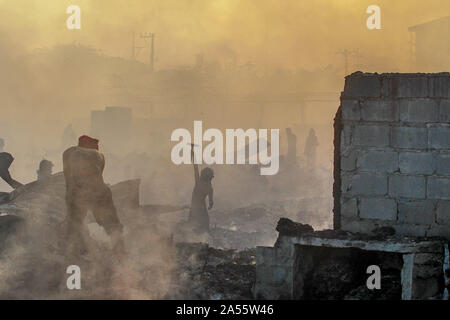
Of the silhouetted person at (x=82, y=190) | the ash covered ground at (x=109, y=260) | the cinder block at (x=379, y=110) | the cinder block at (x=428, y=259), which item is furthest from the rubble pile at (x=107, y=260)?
the cinder block at (x=379, y=110)

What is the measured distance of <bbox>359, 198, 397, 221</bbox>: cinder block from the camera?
19.2ft

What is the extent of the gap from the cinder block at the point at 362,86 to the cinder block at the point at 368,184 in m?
0.87

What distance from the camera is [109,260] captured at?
6.78m

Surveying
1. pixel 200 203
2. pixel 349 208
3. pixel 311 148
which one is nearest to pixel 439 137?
pixel 349 208

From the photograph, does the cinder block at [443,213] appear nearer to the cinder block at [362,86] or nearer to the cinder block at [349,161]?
the cinder block at [349,161]

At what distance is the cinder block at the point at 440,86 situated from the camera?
5.65 m

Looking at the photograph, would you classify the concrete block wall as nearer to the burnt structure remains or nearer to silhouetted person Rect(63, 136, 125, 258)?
the burnt structure remains

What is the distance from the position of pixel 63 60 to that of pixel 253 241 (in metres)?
33.9

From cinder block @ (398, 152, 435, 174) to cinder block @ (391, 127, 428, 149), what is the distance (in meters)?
0.08

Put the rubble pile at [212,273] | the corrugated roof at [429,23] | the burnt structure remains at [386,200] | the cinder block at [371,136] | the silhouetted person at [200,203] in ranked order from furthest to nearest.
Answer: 1. the corrugated roof at [429,23]
2. the silhouetted person at [200,203]
3. the rubble pile at [212,273]
4. the cinder block at [371,136]
5. the burnt structure remains at [386,200]

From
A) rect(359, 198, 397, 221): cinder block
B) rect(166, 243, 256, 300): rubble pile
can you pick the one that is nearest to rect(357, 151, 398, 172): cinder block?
rect(359, 198, 397, 221): cinder block

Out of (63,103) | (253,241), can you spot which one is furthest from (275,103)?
(253,241)

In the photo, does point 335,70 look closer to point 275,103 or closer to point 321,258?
point 275,103

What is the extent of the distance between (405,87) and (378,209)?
1.33m
